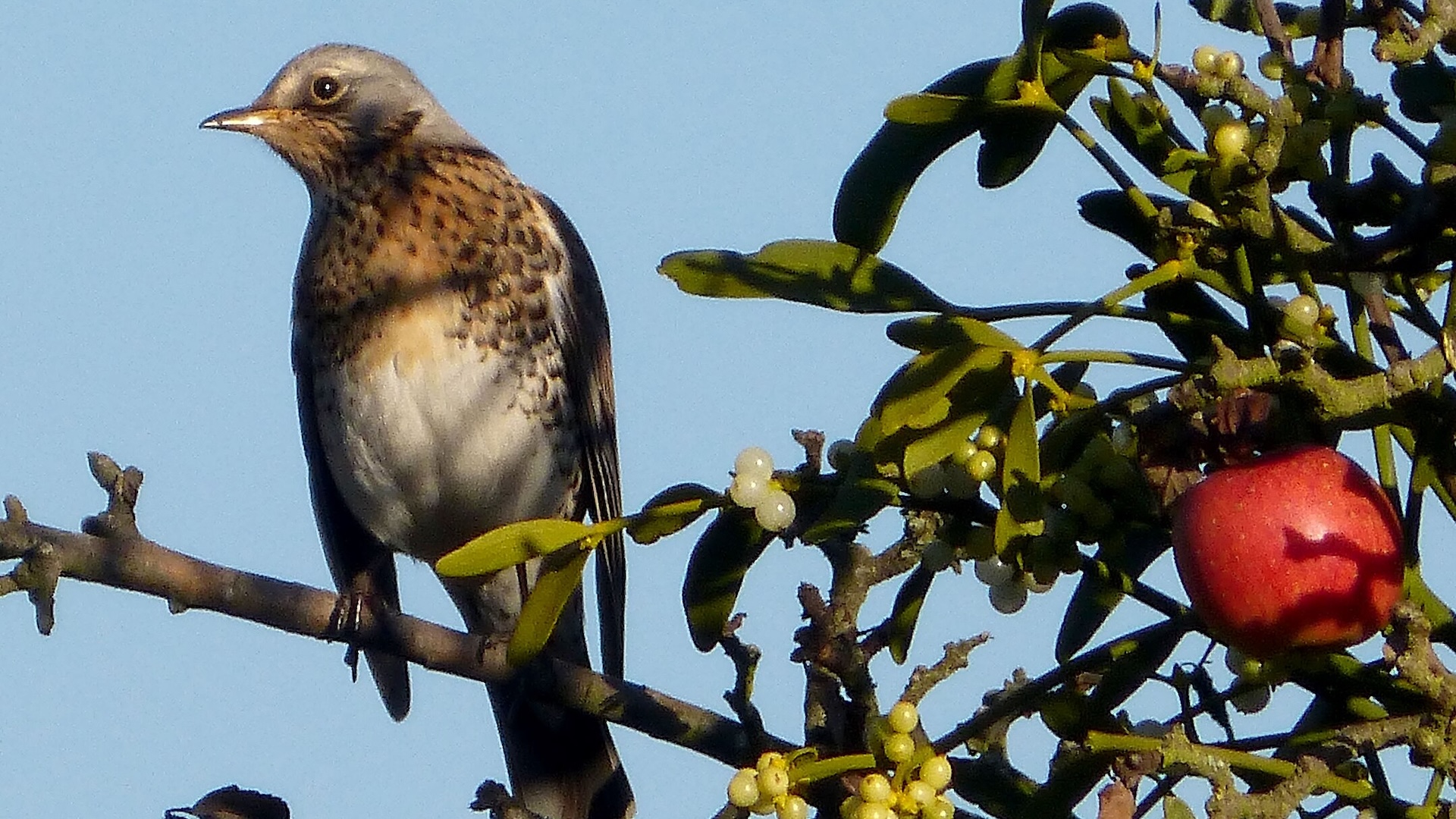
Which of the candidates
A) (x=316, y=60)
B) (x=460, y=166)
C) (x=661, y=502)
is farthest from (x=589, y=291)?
(x=661, y=502)

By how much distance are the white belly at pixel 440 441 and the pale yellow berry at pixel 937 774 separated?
10.0ft

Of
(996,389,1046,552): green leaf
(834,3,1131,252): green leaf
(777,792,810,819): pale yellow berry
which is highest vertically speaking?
(834,3,1131,252): green leaf

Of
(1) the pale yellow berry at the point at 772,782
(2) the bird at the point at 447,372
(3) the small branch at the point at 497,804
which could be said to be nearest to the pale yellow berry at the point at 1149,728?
(1) the pale yellow berry at the point at 772,782

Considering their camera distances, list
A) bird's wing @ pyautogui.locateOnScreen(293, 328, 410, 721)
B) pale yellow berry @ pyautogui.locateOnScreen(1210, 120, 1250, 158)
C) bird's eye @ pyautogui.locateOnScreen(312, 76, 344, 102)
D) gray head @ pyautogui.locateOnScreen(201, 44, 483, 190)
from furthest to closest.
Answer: bird's eye @ pyautogui.locateOnScreen(312, 76, 344, 102), gray head @ pyautogui.locateOnScreen(201, 44, 483, 190), bird's wing @ pyautogui.locateOnScreen(293, 328, 410, 721), pale yellow berry @ pyautogui.locateOnScreen(1210, 120, 1250, 158)

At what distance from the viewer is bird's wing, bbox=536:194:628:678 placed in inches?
185

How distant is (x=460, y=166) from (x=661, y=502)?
3378 mm

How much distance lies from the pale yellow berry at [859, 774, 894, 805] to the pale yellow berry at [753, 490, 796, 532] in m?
0.24

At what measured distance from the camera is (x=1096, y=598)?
1.69m

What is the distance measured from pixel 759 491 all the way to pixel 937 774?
0.28 metres

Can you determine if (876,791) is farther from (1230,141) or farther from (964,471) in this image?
(1230,141)

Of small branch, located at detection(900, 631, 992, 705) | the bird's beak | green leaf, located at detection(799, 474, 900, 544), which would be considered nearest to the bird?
the bird's beak

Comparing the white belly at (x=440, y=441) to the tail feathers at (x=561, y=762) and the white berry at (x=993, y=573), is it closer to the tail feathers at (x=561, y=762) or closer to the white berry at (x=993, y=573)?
the tail feathers at (x=561, y=762)

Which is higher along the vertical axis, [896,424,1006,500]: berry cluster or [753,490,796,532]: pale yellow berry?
[753,490,796,532]: pale yellow berry

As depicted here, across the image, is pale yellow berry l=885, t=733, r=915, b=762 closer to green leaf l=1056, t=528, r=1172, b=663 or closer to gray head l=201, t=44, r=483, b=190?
green leaf l=1056, t=528, r=1172, b=663
